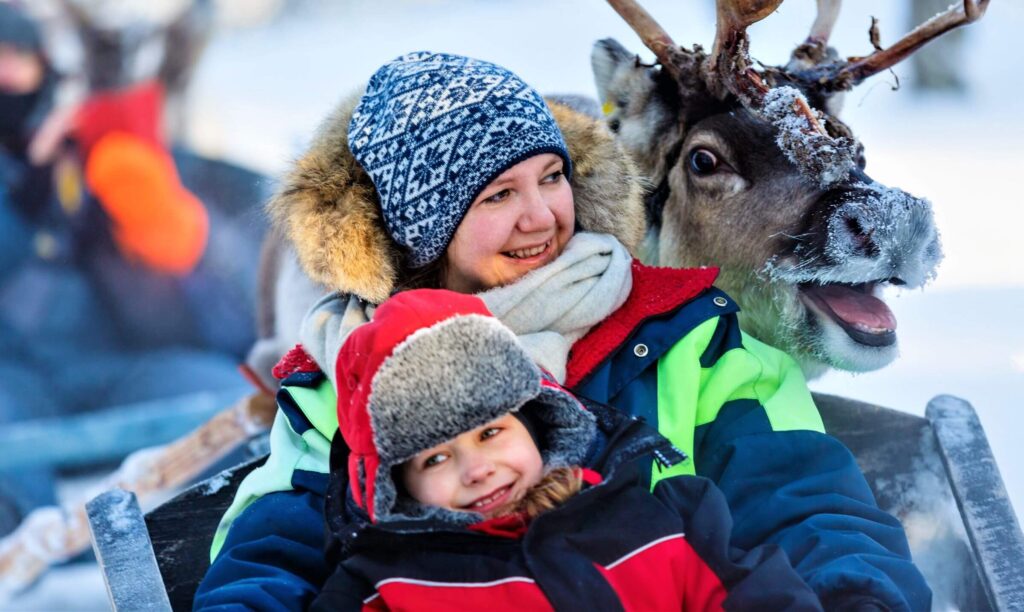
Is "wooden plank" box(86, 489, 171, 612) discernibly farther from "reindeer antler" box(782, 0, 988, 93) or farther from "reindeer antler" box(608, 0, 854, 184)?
"reindeer antler" box(782, 0, 988, 93)

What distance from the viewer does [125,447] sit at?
5.80 meters

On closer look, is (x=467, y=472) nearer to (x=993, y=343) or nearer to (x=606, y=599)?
(x=606, y=599)

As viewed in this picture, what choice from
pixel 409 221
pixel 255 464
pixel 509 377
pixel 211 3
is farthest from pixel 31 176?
pixel 509 377

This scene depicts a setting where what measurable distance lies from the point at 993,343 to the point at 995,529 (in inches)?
110

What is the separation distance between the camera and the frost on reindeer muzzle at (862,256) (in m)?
2.53

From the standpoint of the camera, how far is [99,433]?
228 inches

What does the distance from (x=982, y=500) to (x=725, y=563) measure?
0.93 metres

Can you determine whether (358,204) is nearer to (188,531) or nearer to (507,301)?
(507,301)

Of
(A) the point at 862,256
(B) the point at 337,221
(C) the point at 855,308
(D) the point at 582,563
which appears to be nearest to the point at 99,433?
(B) the point at 337,221

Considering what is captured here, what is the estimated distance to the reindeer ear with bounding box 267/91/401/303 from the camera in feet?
7.66

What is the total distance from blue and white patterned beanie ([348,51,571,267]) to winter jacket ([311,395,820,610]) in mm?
679

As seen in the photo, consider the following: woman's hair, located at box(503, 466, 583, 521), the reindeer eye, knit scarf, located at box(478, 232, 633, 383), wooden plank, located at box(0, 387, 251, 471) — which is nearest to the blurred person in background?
wooden plank, located at box(0, 387, 251, 471)

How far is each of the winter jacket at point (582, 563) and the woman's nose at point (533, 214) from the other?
61cm

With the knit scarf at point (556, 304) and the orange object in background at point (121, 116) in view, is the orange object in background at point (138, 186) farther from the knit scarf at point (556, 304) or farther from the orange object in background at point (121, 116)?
the knit scarf at point (556, 304)
